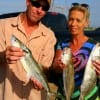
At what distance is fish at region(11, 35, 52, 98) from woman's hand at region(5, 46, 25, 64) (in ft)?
0.17

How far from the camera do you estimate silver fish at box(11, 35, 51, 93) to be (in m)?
5.07

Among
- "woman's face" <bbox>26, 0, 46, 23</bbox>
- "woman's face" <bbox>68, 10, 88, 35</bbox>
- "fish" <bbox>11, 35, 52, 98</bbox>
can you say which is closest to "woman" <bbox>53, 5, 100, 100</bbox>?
"woman's face" <bbox>68, 10, 88, 35</bbox>

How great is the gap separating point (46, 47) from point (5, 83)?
0.70 meters

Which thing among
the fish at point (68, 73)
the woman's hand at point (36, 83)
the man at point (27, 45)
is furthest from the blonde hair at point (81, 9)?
the woman's hand at point (36, 83)

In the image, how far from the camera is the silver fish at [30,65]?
5.07 metres

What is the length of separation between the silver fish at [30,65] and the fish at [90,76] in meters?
0.44

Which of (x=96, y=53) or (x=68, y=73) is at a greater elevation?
(x=96, y=53)

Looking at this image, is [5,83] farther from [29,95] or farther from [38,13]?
[38,13]

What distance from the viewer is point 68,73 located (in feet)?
16.8

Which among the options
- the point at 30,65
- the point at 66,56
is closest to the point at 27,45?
the point at 30,65

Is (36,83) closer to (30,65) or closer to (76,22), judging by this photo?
(30,65)

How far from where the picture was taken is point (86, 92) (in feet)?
17.3

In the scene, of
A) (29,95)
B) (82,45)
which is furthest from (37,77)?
(82,45)

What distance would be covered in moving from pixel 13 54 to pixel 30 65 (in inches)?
11.9
